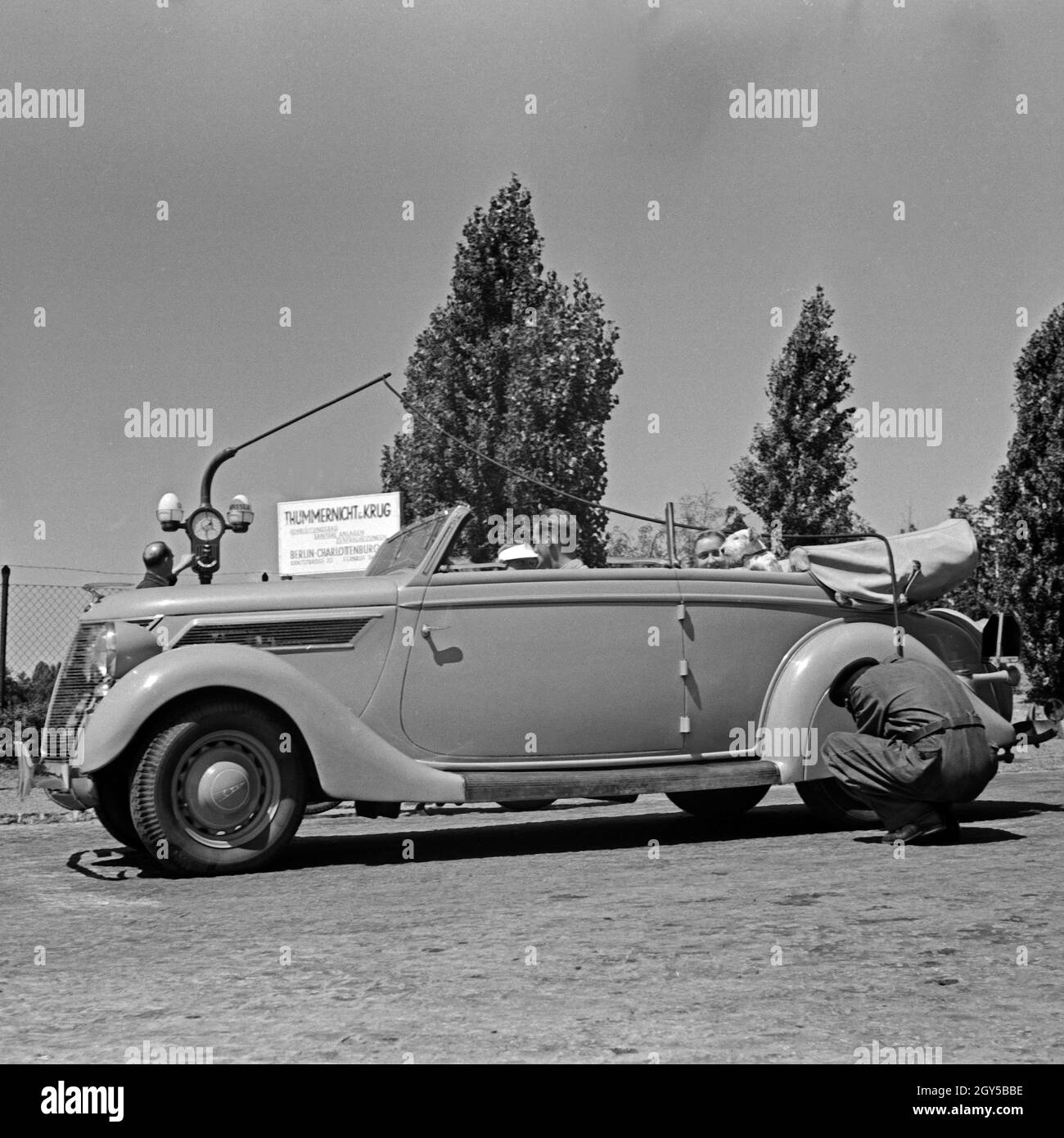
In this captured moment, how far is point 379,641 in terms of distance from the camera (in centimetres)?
674

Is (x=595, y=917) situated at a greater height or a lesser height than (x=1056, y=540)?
lesser

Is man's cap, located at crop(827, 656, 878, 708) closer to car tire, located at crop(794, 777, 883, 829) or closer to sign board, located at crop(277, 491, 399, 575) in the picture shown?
car tire, located at crop(794, 777, 883, 829)

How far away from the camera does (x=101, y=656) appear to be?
648cm

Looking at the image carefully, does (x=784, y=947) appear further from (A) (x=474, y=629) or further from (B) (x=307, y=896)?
(A) (x=474, y=629)

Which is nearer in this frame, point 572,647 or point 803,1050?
point 803,1050

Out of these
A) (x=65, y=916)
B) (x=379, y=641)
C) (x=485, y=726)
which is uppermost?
(x=379, y=641)

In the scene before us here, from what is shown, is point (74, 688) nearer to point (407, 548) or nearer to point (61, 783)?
point (61, 783)

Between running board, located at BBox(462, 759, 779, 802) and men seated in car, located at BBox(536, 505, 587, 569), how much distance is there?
122 cm

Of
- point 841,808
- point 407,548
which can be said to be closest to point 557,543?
point 407,548

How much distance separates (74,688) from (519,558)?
2.32m

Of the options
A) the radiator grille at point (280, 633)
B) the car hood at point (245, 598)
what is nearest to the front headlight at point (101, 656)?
the car hood at point (245, 598)

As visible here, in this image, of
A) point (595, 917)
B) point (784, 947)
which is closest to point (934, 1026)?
point (784, 947)

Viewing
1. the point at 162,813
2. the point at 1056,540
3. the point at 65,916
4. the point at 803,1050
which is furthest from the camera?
the point at 1056,540

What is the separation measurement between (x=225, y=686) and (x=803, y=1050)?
383 centimetres
